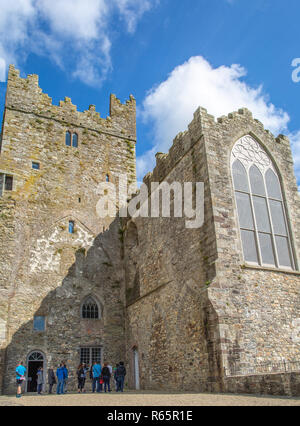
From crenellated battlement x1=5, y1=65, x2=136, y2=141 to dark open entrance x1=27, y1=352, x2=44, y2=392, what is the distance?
41.4 feet

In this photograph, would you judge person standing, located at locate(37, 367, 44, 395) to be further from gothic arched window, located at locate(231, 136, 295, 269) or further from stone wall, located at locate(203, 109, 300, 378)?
gothic arched window, located at locate(231, 136, 295, 269)

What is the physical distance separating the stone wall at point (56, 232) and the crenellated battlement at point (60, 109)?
0.19 ft

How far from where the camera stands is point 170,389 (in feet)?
45.6

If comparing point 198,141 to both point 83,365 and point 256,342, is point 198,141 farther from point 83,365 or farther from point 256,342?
point 83,365

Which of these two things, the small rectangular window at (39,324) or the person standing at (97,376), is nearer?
the person standing at (97,376)

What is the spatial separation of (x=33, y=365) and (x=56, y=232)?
6195mm

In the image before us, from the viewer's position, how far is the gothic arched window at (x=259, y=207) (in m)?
13.8

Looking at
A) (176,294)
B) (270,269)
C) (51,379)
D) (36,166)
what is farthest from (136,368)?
(36,166)

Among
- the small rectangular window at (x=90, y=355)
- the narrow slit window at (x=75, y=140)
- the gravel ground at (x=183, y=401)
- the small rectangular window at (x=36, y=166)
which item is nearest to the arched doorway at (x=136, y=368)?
the small rectangular window at (x=90, y=355)

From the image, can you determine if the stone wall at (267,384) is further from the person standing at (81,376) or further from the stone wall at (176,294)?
the person standing at (81,376)

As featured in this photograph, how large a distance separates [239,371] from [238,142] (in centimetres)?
859

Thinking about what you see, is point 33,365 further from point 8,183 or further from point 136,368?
point 8,183

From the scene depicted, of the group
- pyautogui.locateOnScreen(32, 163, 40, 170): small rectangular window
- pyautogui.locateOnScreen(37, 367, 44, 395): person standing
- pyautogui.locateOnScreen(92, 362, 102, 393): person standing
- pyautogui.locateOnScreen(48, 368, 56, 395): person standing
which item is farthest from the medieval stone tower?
pyautogui.locateOnScreen(92, 362, 102, 393): person standing
